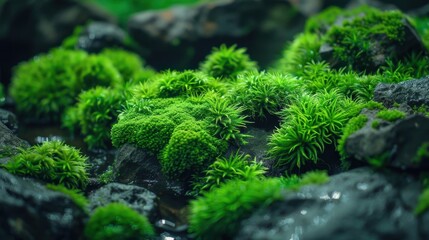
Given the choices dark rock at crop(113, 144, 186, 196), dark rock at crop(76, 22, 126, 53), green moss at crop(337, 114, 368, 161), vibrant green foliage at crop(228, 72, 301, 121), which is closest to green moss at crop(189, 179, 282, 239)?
green moss at crop(337, 114, 368, 161)

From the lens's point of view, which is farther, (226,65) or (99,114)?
(226,65)

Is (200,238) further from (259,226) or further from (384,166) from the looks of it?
(384,166)

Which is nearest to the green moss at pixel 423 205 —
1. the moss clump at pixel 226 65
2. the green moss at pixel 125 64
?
the moss clump at pixel 226 65

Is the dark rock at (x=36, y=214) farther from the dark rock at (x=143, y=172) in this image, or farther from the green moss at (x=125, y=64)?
the green moss at (x=125, y=64)

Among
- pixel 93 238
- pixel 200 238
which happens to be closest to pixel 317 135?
pixel 200 238

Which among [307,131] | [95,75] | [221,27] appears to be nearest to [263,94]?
[307,131]

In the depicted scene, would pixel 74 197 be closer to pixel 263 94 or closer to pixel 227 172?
pixel 227 172

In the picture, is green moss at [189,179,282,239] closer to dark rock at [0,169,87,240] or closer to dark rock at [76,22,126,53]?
dark rock at [0,169,87,240]

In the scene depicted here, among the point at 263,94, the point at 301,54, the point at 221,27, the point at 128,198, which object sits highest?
the point at 221,27
